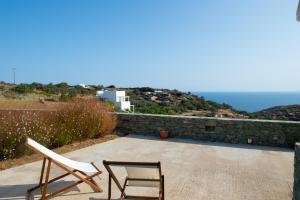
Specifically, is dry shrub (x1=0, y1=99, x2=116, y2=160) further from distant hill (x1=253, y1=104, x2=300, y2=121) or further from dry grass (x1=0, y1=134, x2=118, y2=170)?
distant hill (x1=253, y1=104, x2=300, y2=121)

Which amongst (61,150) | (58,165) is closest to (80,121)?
(61,150)

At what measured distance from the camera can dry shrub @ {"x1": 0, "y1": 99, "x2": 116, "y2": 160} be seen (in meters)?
6.73

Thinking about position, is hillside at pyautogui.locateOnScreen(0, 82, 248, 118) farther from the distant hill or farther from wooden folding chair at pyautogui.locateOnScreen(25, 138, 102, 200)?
wooden folding chair at pyautogui.locateOnScreen(25, 138, 102, 200)

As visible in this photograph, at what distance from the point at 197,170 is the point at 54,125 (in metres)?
4.13

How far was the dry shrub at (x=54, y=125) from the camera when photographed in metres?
6.73

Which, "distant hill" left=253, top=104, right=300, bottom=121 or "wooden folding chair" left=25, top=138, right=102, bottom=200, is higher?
"wooden folding chair" left=25, top=138, right=102, bottom=200

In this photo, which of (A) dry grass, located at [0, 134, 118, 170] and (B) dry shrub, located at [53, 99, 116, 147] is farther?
(B) dry shrub, located at [53, 99, 116, 147]

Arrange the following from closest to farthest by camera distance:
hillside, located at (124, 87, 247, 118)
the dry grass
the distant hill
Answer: the dry grass
the distant hill
hillside, located at (124, 87, 247, 118)

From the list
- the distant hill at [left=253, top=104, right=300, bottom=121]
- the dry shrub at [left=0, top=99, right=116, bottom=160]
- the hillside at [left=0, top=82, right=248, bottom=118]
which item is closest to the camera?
the dry shrub at [left=0, top=99, right=116, bottom=160]

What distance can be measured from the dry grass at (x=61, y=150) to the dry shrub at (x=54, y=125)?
0.14 m

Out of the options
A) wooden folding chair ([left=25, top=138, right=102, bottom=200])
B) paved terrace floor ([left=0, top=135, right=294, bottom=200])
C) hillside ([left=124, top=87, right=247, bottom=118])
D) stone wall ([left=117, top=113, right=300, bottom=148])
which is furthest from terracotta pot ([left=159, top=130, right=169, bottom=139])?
hillside ([left=124, top=87, right=247, bottom=118])

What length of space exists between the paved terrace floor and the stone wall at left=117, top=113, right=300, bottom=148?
1.48 feet

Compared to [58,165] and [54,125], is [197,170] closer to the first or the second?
[58,165]

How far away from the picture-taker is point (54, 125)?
26.8ft
